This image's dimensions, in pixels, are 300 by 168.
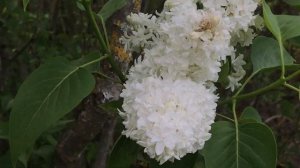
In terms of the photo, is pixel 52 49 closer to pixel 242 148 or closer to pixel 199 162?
pixel 199 162

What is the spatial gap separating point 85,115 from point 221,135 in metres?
0.57

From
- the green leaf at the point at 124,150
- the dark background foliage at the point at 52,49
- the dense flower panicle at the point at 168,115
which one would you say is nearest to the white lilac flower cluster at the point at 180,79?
the dense flower panicle at the point at 168,115

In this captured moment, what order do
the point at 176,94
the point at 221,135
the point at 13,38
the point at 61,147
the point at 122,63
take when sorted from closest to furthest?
the point at 176,94 < the point at 221,135 < the point at 122,63 < the point at 61,147 < the point at 13,38

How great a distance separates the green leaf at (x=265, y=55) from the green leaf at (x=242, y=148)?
A: 225mm

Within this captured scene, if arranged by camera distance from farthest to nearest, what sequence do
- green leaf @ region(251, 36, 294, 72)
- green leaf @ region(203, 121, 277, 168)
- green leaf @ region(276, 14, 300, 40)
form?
green leaf @ region(251, 36, 294, 72) < green leaf @ region(276, 14, 300, 40) < green leaf @ region(203, 121, 277, 168)

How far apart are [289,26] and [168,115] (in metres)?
0.38

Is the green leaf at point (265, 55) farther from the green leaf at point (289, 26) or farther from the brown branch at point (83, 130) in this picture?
the brown branch at point (83, 130)

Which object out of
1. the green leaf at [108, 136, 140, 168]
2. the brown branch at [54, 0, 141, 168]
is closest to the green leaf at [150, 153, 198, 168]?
the green leaf at [108, 136, 140, 168]

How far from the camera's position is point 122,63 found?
1404mm

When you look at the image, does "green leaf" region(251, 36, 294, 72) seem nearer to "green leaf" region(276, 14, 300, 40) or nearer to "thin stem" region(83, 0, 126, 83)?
"green leaf" region(276, 14, 300, 40)

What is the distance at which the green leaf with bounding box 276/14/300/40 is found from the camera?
1.07 m

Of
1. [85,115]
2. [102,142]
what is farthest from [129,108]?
[102,142]

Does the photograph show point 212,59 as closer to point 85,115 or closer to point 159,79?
point 159,79

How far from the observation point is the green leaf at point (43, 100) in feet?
3.33
